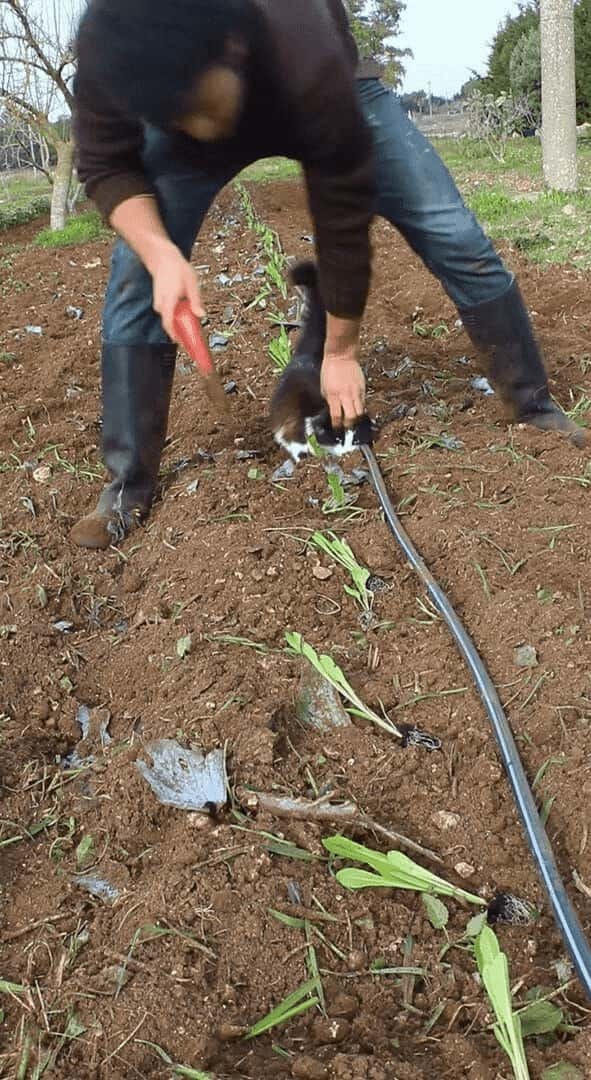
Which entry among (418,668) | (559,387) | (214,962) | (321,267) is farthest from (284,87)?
(559,387)

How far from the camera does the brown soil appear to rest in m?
1.22

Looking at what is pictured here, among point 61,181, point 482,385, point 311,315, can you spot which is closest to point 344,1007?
point 311,315

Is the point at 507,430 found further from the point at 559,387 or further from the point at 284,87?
the point at 284,87

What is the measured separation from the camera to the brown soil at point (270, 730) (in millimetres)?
1217

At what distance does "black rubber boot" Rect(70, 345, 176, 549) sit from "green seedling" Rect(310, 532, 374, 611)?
2.07 ft

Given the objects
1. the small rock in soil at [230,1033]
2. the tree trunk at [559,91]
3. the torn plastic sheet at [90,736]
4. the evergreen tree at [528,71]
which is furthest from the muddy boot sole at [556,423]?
the evergreen tree at [528,71]

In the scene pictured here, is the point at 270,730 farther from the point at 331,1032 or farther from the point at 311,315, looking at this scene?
the point at 311,315

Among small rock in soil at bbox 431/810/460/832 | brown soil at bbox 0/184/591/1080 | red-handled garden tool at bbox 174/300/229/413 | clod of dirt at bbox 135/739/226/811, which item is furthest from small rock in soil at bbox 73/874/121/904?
red-handled garden tool at bbox 174/300/229/413

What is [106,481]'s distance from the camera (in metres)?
2.94

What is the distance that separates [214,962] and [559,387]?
7.67ft

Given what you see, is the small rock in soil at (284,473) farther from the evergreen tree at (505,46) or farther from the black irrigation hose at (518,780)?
the evergreen tree at (505,46)

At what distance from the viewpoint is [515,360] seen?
2668mm

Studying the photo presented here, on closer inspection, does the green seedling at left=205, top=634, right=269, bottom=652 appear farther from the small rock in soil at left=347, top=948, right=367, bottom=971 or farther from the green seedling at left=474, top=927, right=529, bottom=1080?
the green seedling at left=474, top=927, right=529, bottom=1080

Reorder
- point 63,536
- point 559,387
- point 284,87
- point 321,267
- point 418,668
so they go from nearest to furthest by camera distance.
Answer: point 284,87
point 418,668
point 321,267
point 63,536
point 559,387
